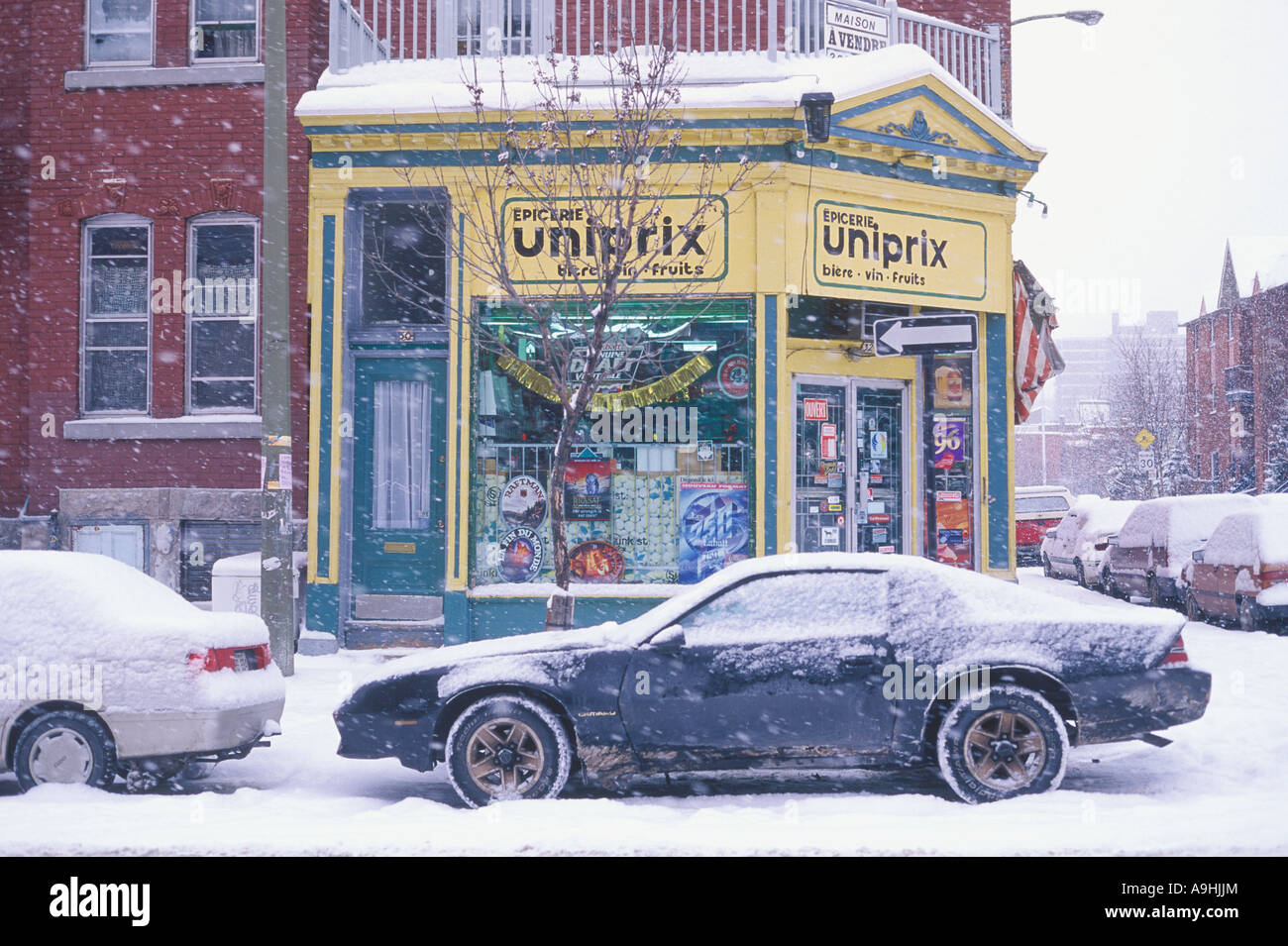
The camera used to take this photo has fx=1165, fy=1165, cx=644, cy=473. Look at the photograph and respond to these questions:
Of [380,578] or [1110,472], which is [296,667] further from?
[1110,472]

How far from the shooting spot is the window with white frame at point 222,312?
1377 cm

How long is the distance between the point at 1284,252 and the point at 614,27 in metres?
51.7

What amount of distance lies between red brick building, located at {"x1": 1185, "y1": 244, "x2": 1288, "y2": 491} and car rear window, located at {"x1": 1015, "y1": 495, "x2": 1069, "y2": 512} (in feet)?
51.1

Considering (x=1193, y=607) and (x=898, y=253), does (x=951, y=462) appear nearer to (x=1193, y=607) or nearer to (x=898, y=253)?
(x=898, y=253)

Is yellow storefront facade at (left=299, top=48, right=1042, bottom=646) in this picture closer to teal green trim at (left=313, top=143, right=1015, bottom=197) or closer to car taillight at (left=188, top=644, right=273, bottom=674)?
teal green trim at (left=313, top=143, right=1015, bottom=197)

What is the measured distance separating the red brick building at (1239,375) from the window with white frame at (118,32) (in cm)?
3858

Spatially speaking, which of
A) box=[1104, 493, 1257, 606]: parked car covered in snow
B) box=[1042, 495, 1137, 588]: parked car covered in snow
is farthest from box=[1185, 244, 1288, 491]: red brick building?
box=[1104, 493, 1257, 606]: parked car covered in snow

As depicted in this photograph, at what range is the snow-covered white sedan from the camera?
23.0 feet

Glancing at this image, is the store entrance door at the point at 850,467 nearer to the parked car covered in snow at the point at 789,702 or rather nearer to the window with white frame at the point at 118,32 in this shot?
the parked car covered in snow at the point at 789,702

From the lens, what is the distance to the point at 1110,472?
54.2m

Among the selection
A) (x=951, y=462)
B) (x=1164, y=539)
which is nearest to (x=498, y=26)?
(x=951, y=462)

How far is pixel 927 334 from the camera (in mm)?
12758

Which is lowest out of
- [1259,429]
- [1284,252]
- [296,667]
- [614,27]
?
[296,667]

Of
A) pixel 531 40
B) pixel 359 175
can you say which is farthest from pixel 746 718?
pixel 531 40
